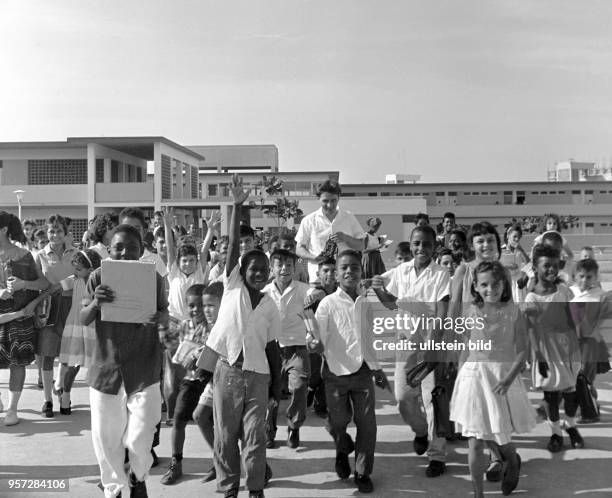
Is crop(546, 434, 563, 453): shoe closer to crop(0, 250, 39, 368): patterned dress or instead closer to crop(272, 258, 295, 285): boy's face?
crop(272, 258, 295, 285): boy's face

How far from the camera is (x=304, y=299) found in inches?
221

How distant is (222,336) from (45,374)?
2.98m

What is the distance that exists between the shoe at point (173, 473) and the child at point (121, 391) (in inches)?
18.3

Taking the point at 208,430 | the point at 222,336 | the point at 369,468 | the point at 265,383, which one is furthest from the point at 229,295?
the point at 369,468

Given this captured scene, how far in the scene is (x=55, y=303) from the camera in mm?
6223

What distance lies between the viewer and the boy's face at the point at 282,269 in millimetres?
5531

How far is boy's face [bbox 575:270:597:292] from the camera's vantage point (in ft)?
18.4

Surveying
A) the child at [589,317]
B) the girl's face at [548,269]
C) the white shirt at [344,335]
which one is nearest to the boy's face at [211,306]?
the white shirt at [344,335]

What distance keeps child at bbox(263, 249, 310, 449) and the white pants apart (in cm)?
132

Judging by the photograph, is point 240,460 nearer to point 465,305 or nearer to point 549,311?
point 465,305

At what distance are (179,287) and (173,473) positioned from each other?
182 cm

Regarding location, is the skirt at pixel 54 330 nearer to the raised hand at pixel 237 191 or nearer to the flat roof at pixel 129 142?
the raised hand at pixel 237 191

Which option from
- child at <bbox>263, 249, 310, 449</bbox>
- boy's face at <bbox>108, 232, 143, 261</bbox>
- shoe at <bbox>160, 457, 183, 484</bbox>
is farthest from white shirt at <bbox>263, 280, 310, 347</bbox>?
boy's face at <bbox>108, 232, 143, 261</bbox>

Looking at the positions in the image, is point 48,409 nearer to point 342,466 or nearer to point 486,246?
point 342,466
